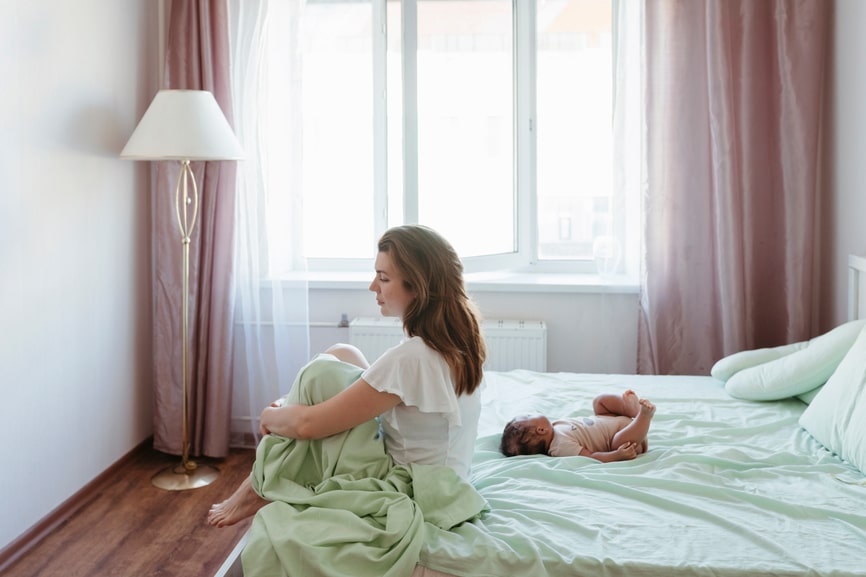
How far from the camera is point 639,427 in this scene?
2318mm

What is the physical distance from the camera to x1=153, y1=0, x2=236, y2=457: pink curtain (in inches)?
141

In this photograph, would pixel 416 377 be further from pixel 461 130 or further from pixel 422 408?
pixel 461 130

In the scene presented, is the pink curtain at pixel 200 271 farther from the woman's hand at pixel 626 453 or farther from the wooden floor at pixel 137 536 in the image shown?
the woman's hand at pixel 626 453

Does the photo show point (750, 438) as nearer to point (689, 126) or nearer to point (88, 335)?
point (689, 126)

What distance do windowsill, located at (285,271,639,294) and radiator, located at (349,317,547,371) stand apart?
0.15 meters

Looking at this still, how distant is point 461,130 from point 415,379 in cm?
215

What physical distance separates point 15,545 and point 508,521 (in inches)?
69.5

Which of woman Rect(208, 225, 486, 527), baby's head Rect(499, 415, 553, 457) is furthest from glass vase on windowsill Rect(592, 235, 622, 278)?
woman Rect(208, 225, 486, 527)

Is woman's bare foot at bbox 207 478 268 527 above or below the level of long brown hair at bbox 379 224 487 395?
below

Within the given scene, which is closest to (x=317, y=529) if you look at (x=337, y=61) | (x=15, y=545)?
(x=15, y=545)

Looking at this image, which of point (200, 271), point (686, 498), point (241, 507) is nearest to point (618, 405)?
point (686, 498)

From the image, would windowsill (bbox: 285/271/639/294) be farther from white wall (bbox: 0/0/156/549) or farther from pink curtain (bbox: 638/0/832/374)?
white wall (bbox: 0/0/156/549)

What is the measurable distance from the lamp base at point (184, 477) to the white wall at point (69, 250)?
22 centimetres

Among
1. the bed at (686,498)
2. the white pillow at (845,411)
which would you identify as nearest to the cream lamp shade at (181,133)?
the bed at (686,498)
